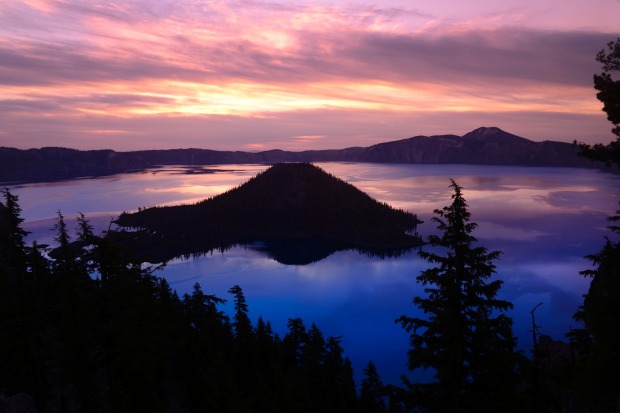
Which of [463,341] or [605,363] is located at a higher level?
[463,341]

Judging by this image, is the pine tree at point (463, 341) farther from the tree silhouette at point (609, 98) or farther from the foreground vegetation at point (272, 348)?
the tree silhouette at point (609, 98)

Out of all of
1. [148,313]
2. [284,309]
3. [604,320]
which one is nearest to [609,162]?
[604,320]

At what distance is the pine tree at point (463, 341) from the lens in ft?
47.6

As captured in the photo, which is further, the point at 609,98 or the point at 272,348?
the point at 272,348

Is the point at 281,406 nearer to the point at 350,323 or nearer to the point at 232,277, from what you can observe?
the point at 350,323

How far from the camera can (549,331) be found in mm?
106000

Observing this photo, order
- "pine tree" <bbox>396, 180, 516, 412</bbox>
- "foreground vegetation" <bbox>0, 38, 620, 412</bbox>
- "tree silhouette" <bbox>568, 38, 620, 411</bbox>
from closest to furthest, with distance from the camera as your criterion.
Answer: "pine tree" <bbox>396, 180, 516, 412</bbox>
"foreground vegetation" <bbox>0, 38, 620, 412</bbox>
"tree silhouette" <bbox>568, 38, 620, 411</bbox>

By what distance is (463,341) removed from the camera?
14961mm

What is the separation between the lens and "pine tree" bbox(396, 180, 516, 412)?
47.6ft

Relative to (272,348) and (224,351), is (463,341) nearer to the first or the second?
(224,351)

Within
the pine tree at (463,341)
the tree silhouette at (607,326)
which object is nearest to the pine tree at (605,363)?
the tree silhouette at (607,326)

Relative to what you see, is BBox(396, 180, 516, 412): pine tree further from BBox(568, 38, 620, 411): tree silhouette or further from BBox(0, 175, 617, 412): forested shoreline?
BBox(568, 38, 620, 411): tree silhouette

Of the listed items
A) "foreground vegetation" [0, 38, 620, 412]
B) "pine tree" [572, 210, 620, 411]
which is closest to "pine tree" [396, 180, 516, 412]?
"foreground vegetation" [0, 38, 620, 412]

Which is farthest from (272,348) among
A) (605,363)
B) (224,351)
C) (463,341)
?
(463,341)
